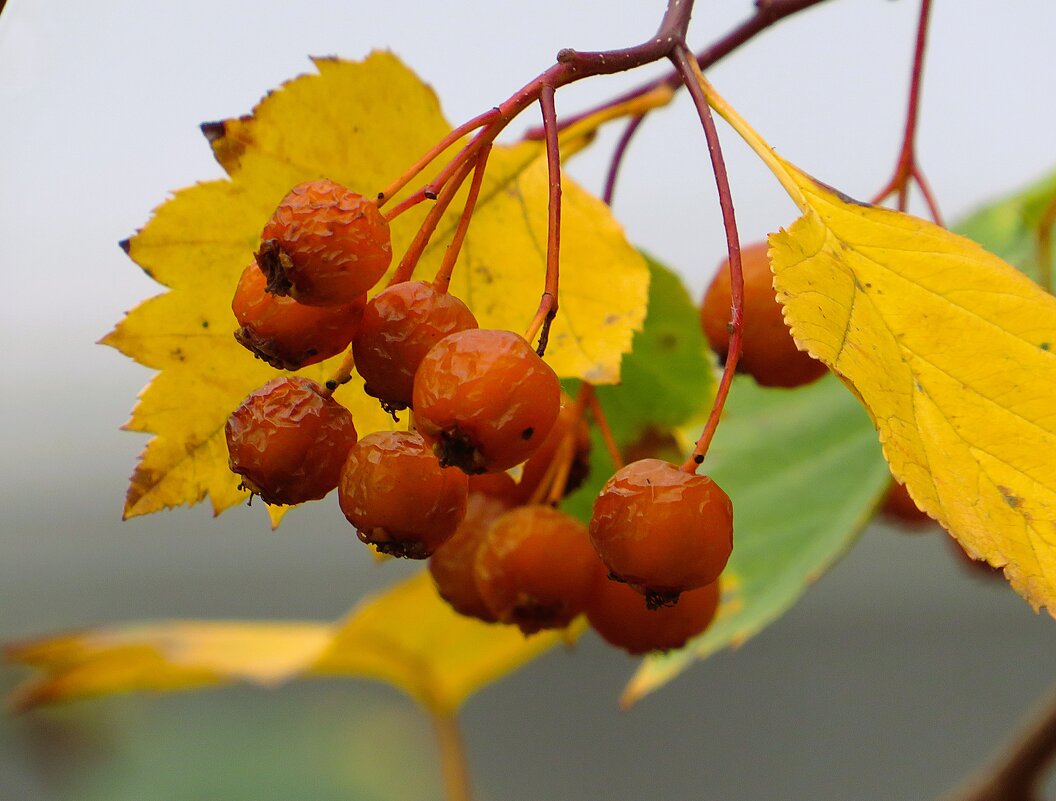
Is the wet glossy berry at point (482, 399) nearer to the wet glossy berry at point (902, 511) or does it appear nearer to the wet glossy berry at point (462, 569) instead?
the wet glossy berry at point (462, 569)

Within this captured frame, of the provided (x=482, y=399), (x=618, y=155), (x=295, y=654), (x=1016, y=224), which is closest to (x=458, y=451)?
(x=482, y=399)

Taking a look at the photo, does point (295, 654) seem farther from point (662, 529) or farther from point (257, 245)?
point (662, 529)

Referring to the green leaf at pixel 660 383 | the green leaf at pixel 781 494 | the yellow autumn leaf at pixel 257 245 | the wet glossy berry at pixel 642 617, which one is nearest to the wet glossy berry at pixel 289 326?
the yellow autumn leaf at pixel 257 245

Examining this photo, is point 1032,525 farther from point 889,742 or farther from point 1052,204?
point 889,742

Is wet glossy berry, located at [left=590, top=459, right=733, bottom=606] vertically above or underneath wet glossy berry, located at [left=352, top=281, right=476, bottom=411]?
underneath

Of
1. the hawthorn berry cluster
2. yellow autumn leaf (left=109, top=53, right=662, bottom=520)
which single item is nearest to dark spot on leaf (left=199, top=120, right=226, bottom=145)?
yellow autumn leaf (left=109, top=53, right=662, bottom=520)

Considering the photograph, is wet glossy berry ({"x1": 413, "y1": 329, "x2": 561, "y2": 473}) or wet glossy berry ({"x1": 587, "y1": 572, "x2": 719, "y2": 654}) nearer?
wet glossy berry ({"x1": 413, "y1": 329, "x2": 561, "y2": 473})

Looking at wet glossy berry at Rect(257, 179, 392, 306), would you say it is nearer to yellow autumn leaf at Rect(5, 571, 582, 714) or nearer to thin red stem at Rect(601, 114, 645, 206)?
thin red stem at Rect(601, 114, 645, 206)
